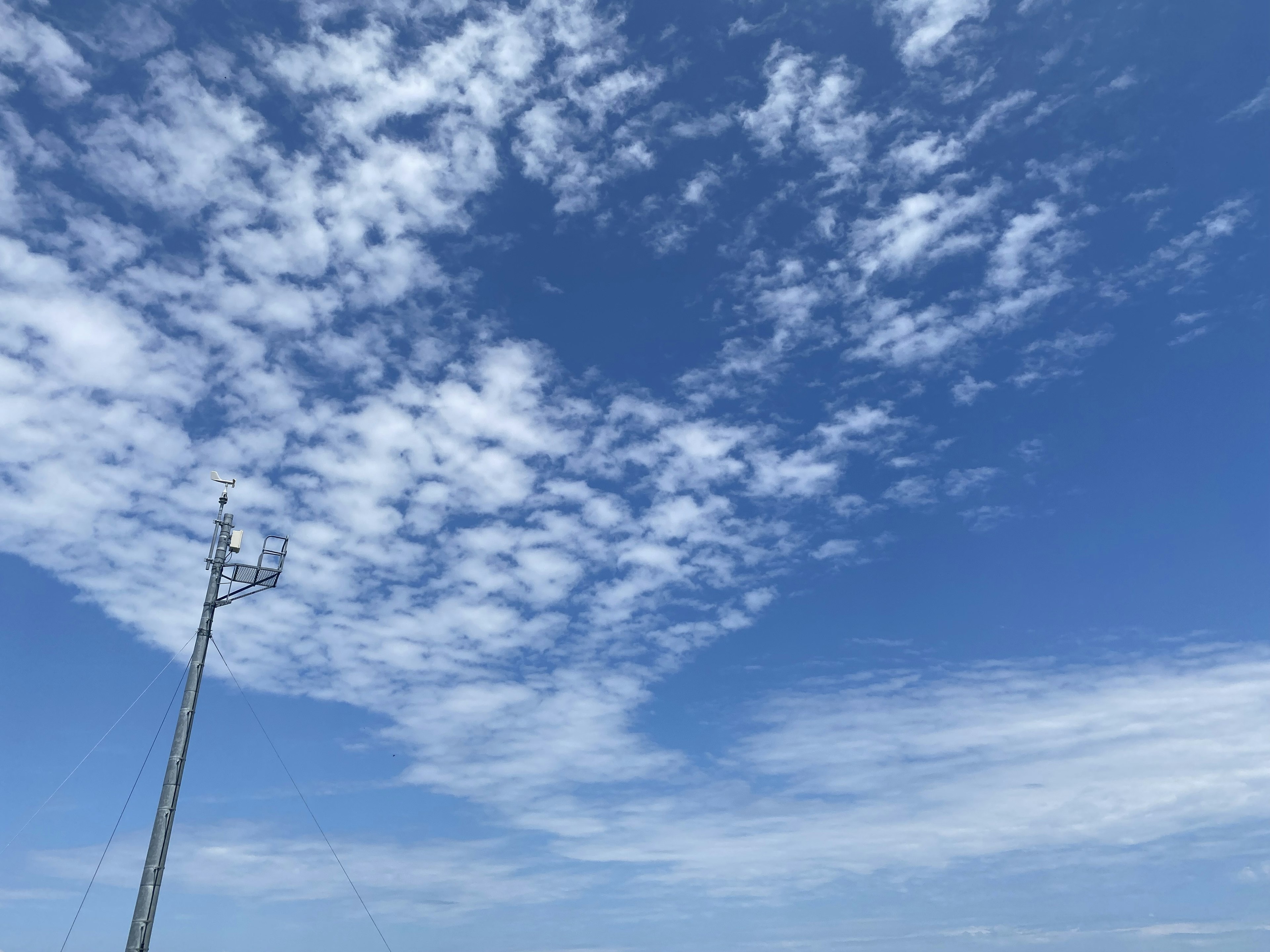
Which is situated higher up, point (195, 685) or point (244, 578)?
point (244, 578)

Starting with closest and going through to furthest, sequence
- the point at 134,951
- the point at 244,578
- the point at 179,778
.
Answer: the point at 134,951
the point at 179,778
the point at 244,578

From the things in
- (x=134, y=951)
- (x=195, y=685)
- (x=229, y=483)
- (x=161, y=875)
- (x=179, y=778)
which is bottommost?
(x=134, y=951)

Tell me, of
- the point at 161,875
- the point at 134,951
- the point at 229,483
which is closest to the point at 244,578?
the point at 229,483

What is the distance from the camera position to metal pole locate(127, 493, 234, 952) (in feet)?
123

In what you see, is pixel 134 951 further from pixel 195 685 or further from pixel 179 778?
pixel 195 685

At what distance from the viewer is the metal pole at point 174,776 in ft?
123

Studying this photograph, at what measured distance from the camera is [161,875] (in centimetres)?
3838

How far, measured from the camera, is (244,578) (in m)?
44.0

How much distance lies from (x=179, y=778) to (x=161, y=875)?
13.5 feet

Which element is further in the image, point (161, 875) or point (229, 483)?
point (229, 483)

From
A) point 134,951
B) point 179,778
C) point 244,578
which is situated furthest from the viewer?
point 244,578

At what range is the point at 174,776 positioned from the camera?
1556 inches

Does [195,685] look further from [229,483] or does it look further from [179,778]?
[229,483]

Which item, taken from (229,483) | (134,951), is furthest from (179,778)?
(229,483)
